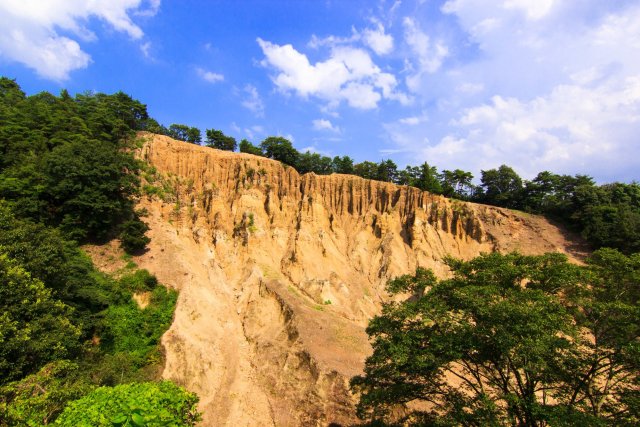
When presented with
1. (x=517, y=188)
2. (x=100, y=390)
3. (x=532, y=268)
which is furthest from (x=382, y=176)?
(x=100, y=390)

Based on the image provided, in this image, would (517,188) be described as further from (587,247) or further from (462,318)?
(462,318)

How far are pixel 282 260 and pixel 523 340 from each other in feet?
86.4

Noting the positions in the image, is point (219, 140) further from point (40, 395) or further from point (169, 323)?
point (40, 395)

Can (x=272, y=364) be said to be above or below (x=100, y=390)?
below

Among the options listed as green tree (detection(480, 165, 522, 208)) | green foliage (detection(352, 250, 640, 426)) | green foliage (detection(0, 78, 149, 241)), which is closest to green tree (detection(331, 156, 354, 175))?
green tree (detection(480, 165, 522, 208))

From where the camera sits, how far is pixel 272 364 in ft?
79.7

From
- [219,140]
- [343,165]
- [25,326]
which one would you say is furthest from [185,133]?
[25,326]

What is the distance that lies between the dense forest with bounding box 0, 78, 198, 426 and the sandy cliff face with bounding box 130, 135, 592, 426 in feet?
8.11

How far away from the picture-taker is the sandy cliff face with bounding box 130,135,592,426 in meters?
22.3

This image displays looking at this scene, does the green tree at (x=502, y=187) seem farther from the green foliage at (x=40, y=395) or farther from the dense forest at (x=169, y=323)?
the green foliage at (x=40, y=395)

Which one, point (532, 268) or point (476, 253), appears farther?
point (476, 253)

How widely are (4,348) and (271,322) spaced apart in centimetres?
1735

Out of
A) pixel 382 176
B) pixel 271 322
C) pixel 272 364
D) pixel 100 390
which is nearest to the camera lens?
pixel 100 390

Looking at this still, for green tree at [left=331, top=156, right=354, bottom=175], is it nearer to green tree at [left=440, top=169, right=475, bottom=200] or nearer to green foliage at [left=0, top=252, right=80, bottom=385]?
green tree at [left=440, top=169, right=475, bottom=200]
